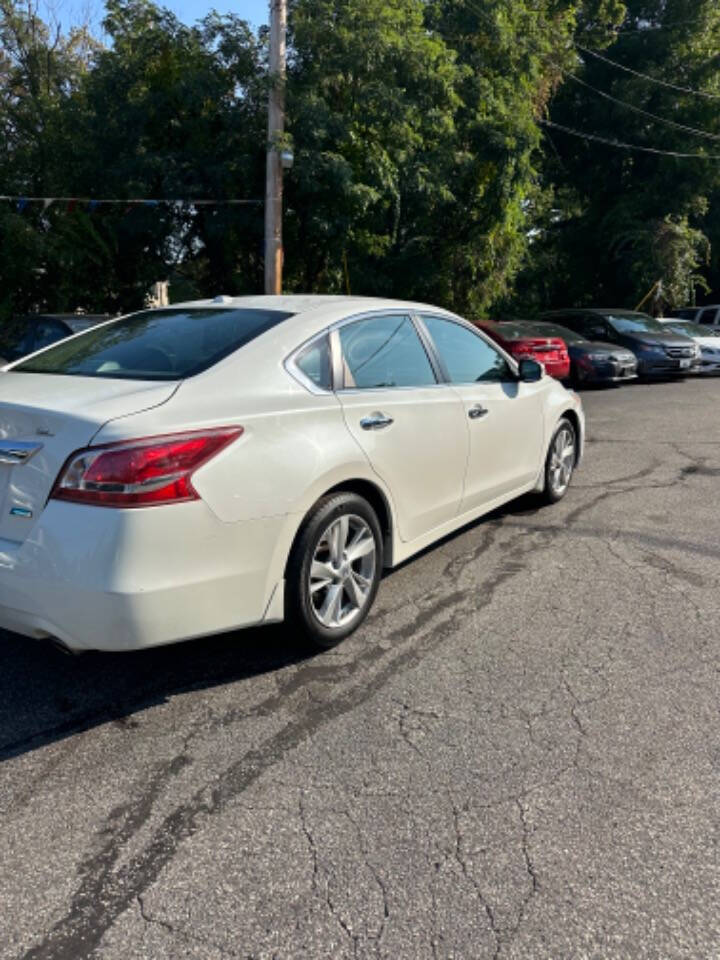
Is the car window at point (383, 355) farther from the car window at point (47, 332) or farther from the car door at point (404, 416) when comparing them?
the car window at point (47, 332)

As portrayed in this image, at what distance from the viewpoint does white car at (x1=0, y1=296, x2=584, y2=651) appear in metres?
2.79

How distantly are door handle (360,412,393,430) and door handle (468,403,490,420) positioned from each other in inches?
33.9

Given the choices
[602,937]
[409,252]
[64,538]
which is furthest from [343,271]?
[602,937]

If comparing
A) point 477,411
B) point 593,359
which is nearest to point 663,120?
point 593,359

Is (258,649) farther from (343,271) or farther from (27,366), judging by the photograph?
(343,271)

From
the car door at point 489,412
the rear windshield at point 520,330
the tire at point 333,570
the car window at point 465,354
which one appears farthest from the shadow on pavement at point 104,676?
the rear windshield at point 520,330

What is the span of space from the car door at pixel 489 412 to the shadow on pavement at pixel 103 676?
158 cm

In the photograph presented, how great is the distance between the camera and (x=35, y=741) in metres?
2.91

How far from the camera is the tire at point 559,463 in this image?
19.4 feet

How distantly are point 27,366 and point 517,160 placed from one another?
1504cm

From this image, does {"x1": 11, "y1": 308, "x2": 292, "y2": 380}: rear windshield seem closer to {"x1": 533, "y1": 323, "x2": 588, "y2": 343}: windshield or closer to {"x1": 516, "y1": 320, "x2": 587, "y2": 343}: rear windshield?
{"x1": 516, "y1": 320, "x2": 587, "y2": 343}: rear windshield

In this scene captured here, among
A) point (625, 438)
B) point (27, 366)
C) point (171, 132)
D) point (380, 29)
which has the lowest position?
point (625, 438)

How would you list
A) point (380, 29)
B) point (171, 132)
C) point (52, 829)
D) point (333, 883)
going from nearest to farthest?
1. point (333, 883)
2. point (52, 829)
3. point (380, 29)
4. point (171, 132)

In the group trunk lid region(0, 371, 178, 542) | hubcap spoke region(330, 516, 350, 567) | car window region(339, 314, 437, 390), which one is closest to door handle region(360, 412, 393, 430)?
car window region(339, 314, 437, 390)
